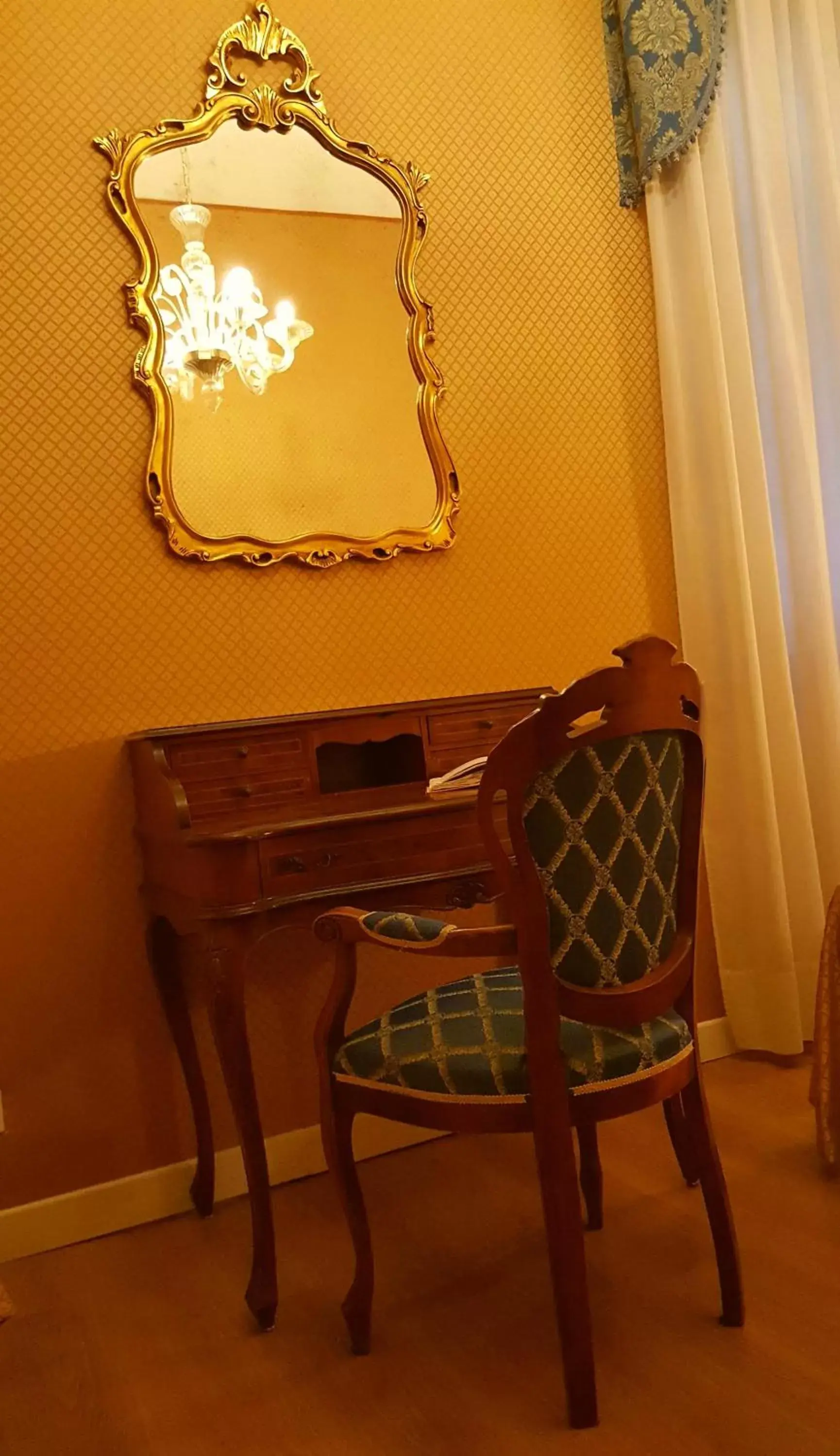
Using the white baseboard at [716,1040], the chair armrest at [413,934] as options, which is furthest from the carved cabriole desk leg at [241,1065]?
the white baseboard at [716,1040]

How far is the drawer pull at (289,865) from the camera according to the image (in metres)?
1.97

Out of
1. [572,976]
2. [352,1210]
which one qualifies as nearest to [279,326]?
[572,976]

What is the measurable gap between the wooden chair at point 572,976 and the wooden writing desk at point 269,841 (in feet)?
0.70

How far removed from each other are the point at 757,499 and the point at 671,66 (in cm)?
112

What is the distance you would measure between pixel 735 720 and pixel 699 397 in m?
0.86

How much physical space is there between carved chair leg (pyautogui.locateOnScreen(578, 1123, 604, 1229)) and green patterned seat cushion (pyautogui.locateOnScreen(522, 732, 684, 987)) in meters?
0.59

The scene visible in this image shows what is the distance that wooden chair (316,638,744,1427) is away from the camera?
1.56m

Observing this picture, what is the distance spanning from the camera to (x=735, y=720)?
120 inches

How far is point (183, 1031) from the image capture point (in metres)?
2.40

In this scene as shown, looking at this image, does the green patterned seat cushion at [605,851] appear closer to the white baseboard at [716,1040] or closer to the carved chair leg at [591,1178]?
the carved chair leg at [591,1178]

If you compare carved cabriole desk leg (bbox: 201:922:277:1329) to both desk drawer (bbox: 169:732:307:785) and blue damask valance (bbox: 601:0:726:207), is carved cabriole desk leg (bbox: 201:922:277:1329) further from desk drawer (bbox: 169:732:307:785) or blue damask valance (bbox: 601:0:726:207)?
blue damask valance (bbox: 601:0:726:207)

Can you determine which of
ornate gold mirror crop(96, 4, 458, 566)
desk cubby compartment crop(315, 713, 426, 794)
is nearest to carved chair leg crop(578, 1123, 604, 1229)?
desk cubby compartment crop(315, 713, 426, 794)

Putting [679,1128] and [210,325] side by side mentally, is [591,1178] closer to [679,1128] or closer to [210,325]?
[679,1128]

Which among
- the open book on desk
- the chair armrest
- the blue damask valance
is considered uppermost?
the blue damask valance
